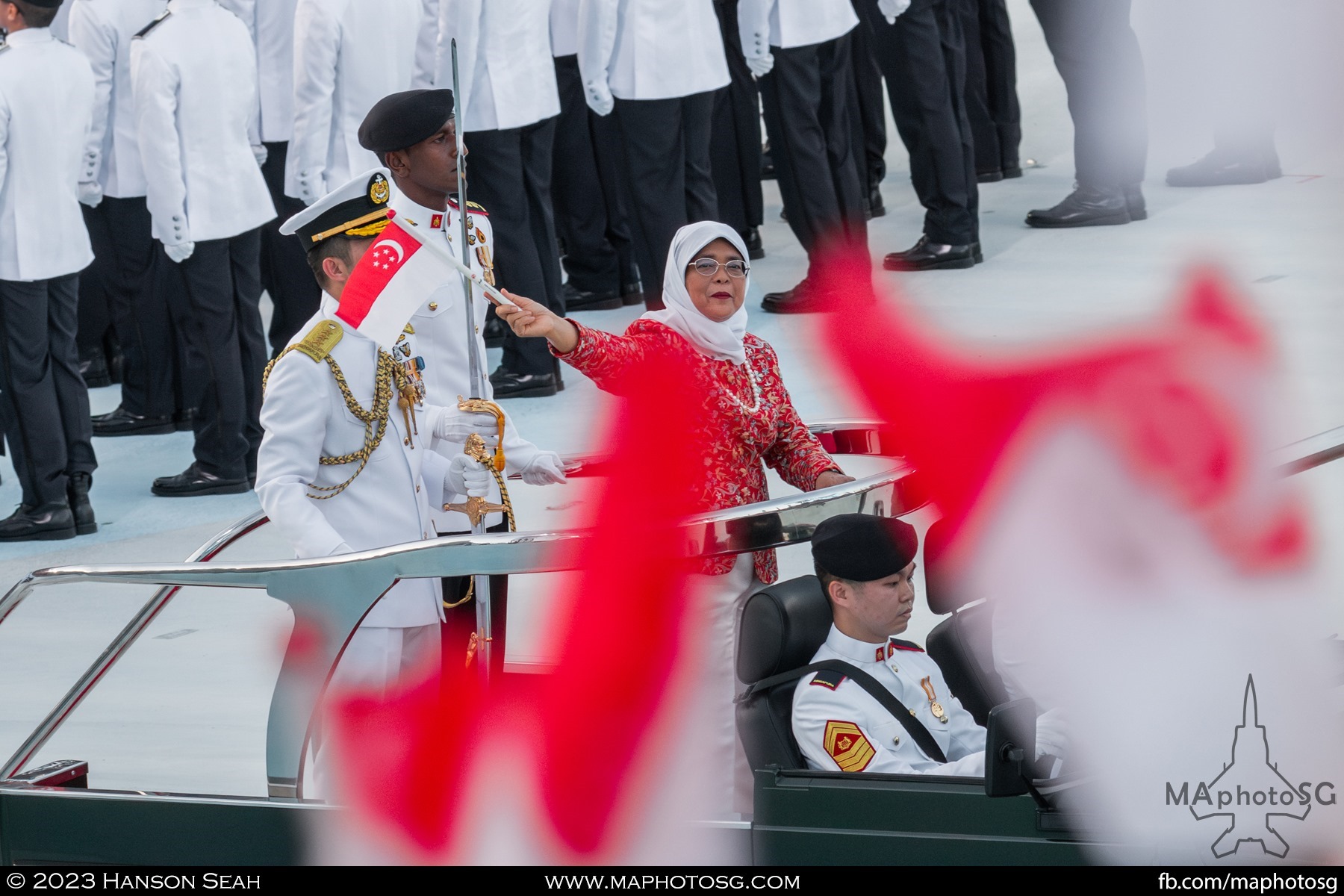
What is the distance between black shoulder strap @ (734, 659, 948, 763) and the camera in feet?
9.57

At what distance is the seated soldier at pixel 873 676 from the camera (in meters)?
2.84

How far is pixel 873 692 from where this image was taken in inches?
114

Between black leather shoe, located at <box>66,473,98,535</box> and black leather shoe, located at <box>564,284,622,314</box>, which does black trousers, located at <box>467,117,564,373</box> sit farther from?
black leather shoe, located at <box>66,473,98,535</box>

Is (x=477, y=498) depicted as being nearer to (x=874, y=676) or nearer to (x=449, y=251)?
(x=449, y=251)

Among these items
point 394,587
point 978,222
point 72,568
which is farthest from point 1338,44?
point 72,568

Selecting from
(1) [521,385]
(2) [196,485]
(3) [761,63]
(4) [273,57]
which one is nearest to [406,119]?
(2) [196,485]

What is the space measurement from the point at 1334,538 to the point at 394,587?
1.92m

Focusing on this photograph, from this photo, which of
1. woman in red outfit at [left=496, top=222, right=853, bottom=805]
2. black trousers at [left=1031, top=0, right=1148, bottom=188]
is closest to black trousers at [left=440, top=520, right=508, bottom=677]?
woman in red outfit at [left=496, top=222, right=853, bottom=805]

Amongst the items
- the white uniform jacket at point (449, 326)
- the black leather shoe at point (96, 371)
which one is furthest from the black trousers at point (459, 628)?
the black leather shoe at point (96, 371)

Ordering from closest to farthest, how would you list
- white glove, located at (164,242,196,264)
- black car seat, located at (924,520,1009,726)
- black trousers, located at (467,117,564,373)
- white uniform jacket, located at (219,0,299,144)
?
1. black car seat, located at (924,520,1009,726)
2. white glove, located at (164,242,196,264)
3. black trousers, located at (467,117,564,373)
4. white uniform jacket, located at (219,0,299,144)

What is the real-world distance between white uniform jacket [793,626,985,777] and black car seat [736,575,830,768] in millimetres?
24

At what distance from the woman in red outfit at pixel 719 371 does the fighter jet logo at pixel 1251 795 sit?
3.31ft

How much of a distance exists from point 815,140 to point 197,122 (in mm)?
2398

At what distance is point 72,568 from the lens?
2967mm
